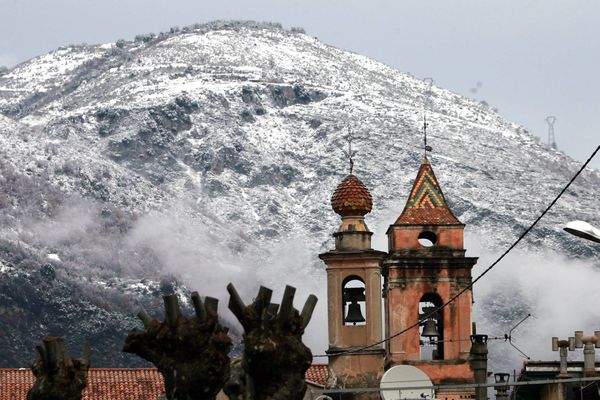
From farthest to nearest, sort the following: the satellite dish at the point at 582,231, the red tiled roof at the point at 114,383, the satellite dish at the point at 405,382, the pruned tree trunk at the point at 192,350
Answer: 1. the red tiled roof at the point at 114,383
2. the satellite dish at the point at 405,382
3. the pruned tree trunk at the point at 192,350
4. the satellite dish at the point at 582,231

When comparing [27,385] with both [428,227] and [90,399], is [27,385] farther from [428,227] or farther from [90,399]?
[428,227]

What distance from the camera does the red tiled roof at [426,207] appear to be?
3196 inches

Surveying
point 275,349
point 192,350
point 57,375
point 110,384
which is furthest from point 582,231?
point 110,384

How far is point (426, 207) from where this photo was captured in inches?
3223

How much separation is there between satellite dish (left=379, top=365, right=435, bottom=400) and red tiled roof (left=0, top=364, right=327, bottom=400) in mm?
20812

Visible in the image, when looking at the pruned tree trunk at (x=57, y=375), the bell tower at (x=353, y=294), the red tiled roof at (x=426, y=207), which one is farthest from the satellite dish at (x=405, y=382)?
the pruned tree trunk at (x=57, y=375)

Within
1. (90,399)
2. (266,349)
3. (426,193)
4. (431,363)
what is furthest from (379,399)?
(266,349)

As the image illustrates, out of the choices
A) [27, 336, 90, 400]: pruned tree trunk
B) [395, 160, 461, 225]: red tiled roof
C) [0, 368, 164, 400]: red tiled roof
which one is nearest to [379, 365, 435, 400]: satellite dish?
Result: [395, 160, 461, 225]: red tiled roof

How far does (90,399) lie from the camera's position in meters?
91.6

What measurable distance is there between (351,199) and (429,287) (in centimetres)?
389

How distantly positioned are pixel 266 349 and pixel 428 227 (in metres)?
33.7

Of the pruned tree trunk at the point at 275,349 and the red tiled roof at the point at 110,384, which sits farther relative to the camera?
the red tiled roof at the point at 110,384

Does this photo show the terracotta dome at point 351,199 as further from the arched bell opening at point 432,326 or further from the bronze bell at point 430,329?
the bronze bell at point 430,329

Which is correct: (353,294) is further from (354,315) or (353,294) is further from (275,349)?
(275,349)
